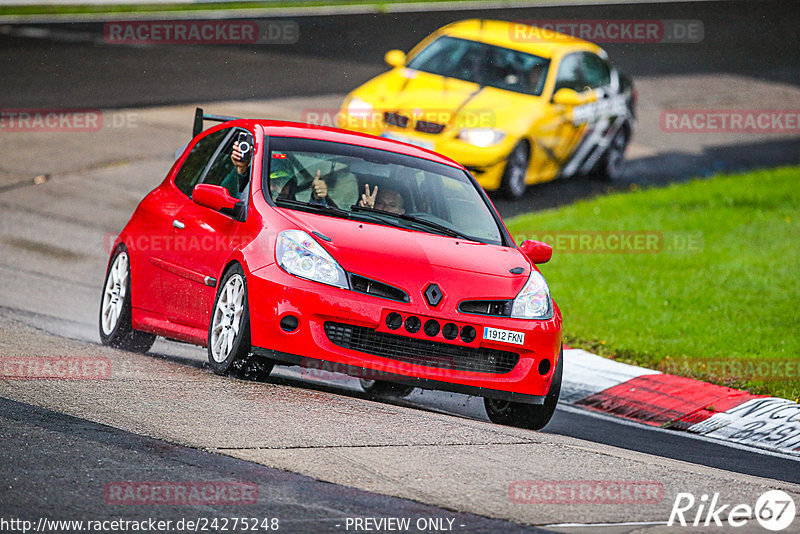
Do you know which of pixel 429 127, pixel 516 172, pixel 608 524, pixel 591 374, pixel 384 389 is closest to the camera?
pixel 608 524

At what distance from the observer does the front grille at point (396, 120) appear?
15711 millimetres

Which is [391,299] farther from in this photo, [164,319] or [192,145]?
[192,145]

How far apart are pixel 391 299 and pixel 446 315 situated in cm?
32

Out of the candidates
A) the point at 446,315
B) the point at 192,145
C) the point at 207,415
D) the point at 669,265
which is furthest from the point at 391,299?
the point at 669,265

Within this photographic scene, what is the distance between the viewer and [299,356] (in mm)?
7645

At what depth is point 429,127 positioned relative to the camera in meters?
15.7

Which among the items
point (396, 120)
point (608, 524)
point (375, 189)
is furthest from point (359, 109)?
point (608, 524)

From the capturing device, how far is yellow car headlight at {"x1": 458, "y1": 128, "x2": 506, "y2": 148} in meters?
15.7

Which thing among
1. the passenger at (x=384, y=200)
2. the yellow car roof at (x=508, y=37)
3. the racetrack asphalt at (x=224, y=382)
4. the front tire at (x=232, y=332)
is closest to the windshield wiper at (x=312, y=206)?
the passenger at (x=384, y=200)

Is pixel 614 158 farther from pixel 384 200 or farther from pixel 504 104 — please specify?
pixel 384 200

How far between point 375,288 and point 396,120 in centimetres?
828

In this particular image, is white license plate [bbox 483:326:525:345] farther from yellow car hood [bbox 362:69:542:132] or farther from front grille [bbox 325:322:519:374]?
yellow car hood [bbox 362:69:542:132]

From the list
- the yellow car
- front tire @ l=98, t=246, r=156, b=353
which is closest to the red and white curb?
front tire @ l=98, t=246, r=156, b=353

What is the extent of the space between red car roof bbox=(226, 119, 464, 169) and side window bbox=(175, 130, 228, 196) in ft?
0.64
